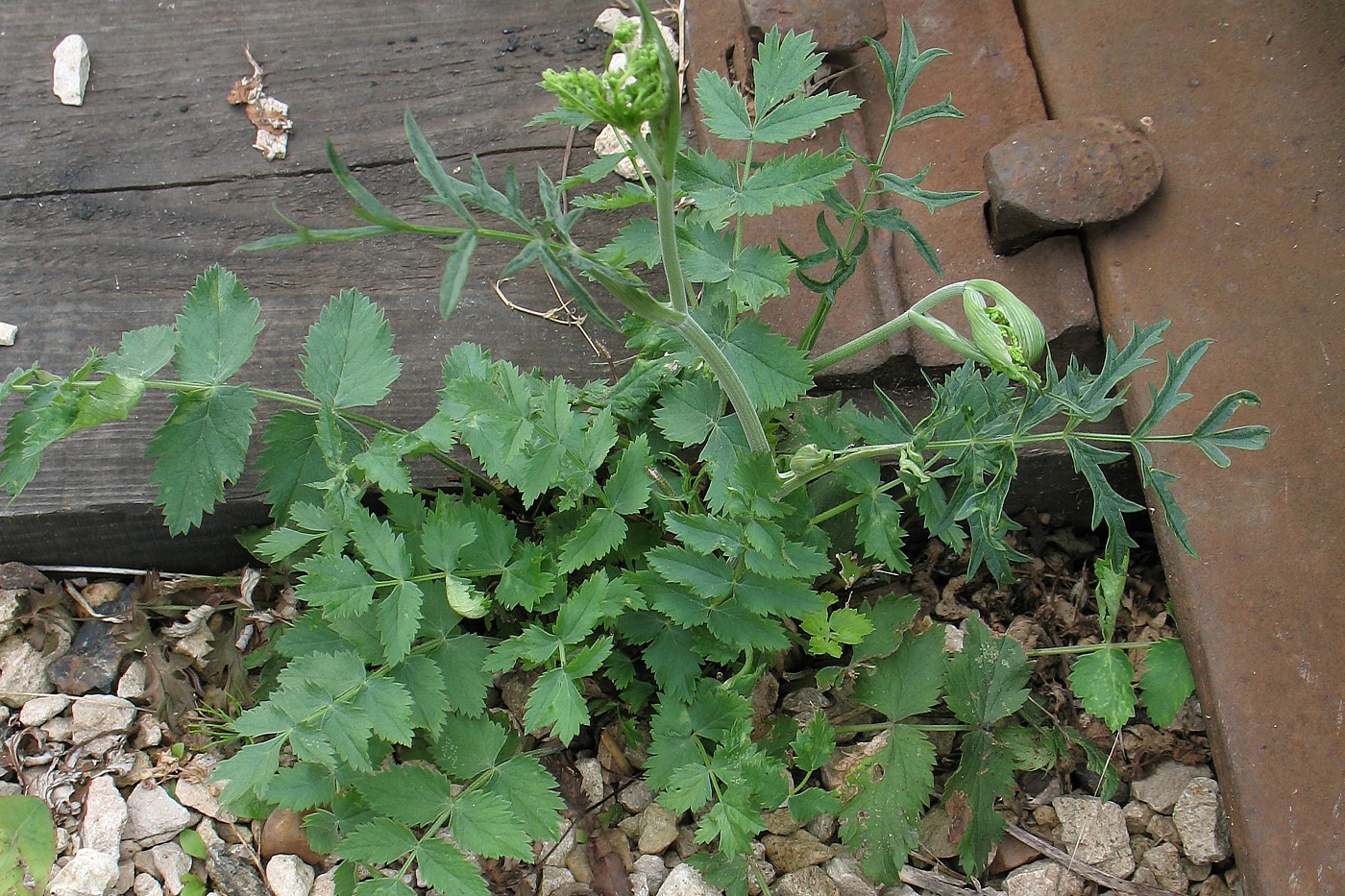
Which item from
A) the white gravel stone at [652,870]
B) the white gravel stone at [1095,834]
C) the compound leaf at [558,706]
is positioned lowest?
the white gravel stone at [1095,834]

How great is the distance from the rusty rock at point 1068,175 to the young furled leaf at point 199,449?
4.39ft

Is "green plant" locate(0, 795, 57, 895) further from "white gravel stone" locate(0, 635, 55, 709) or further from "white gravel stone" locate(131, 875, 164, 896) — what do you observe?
"white gravel stone" locate(0, 635, 55, 709)

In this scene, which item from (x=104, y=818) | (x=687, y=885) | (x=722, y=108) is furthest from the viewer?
(x=104, y=818)

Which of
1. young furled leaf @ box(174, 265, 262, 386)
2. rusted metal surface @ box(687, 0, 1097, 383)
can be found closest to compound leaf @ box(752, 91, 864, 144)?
rusted metal surface @ box(687, 0, 1097, 383)

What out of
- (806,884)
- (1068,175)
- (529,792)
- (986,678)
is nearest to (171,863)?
(529,792)

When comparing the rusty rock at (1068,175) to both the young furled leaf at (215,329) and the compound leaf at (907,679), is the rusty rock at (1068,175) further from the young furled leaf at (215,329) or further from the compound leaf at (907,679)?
the young furled leaf at (215,329)

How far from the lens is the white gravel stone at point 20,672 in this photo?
6.91 feet

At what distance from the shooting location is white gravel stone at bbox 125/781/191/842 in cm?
198

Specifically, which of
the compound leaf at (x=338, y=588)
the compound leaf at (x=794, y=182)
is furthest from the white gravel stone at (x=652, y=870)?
the compound leaf at (x=794, y=182)

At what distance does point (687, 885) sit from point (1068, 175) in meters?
1.41

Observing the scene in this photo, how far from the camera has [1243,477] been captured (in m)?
1.76

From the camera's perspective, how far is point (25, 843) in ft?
6.21

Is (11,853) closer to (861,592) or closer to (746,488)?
(746,488)

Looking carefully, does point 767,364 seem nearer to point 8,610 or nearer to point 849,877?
point 849,877
